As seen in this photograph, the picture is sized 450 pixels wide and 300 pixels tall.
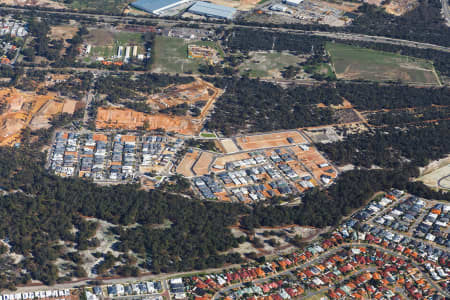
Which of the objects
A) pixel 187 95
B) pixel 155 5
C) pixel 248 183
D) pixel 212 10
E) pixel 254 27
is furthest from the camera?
Result: pixel 155 5

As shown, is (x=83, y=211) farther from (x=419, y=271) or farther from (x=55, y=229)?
(x=419, y=271)

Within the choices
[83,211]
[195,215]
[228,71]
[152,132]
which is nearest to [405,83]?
[228,71]

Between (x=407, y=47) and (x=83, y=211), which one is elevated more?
(x=407, y=47)

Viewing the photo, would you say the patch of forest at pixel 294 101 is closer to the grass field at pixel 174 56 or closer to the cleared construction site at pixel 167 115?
the cleared construction site at pixel 167 115

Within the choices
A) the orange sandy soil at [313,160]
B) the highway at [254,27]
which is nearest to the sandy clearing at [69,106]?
the highway at [254,27]

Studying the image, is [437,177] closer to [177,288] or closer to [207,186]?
[207,186]

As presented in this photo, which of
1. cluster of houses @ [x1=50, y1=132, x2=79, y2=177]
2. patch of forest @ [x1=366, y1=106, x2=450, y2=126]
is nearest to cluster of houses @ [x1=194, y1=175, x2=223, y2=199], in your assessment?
cluster of houses @ [x1=50, y1=132, x2=79, y2=177]

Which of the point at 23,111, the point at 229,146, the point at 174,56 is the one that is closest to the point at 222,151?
the point at 229,146
